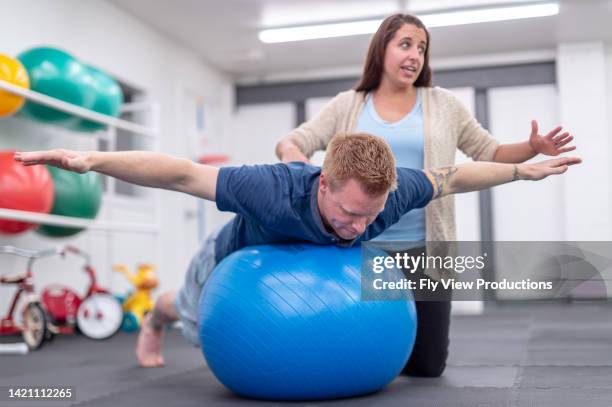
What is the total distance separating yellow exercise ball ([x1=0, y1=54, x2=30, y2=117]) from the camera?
4.18m

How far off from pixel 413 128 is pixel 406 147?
0.08 metres

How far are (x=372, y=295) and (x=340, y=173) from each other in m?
0.43

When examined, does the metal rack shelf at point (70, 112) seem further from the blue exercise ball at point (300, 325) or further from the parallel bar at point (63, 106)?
the blue exercise ball at point (300, 325)

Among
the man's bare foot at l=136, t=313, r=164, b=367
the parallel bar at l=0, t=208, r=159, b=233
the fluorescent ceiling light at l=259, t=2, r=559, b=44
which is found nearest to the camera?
the man's bare foot at l=136, t=313, r=164, b=367

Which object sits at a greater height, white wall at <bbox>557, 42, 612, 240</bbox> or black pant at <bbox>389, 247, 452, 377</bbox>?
white wall at <bbox>557, 42, 612, 240</bbox>

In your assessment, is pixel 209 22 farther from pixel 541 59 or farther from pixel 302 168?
pixel 302 168

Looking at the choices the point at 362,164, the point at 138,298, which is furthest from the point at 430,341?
the point at 138,298

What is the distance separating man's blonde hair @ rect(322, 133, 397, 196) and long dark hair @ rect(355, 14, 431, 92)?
0.79 m

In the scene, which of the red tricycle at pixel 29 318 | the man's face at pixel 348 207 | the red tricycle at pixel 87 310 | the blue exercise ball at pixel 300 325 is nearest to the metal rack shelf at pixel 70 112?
the red tricycle at pixel 29 318

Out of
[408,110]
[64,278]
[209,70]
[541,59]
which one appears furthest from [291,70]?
[408,110]

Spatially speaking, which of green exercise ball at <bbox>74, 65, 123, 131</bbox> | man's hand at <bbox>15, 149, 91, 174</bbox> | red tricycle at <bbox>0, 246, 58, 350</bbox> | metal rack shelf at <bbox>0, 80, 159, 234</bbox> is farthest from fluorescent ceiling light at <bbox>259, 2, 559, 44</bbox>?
man's hand at <bbox>15, 149, 91, 174</bbox>

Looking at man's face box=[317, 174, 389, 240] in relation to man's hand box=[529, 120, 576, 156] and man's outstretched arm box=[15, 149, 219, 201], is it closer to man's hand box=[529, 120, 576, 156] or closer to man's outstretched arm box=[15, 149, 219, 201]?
man's outstretched arm box=[15, 149, 219, 201]

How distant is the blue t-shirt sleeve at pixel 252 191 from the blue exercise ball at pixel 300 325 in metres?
0.20

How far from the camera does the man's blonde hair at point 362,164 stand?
195 cm
